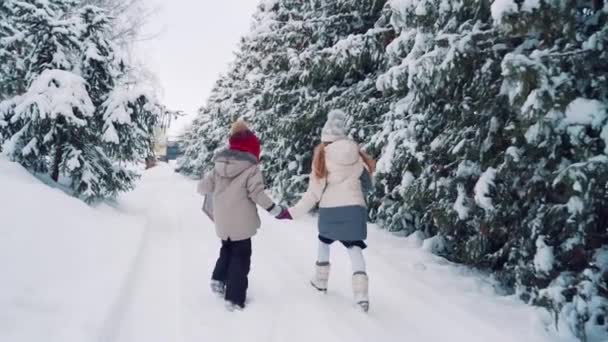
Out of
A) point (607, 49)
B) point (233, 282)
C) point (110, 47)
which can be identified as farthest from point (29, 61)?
point (607, 49)

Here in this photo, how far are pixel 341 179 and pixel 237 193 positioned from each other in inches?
40.9

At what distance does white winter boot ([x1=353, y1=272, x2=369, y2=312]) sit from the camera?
4.23 meters

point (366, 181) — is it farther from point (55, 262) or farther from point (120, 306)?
point (55, 262)

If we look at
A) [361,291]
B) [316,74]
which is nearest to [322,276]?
[361,291]

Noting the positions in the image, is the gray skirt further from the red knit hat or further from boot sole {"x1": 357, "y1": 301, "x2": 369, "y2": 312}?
the red knit hat

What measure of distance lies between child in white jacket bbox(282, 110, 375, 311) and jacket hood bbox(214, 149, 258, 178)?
0.67m

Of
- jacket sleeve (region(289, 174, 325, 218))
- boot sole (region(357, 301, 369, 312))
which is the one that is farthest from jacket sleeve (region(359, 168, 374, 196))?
boot sole (region(357, 301, 369, 312))

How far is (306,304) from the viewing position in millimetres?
4391

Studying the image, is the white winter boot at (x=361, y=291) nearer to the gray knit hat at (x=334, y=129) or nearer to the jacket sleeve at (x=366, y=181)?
the jacket sleeve at (x=366, y=181)

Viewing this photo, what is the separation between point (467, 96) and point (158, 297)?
414 centimetres

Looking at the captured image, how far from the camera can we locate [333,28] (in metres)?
10.2

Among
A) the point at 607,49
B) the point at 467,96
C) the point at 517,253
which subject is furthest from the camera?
the point at 467,96

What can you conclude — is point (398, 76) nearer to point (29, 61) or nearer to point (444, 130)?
point (444, 130)

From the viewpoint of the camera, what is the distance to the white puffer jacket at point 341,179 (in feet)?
14.3
